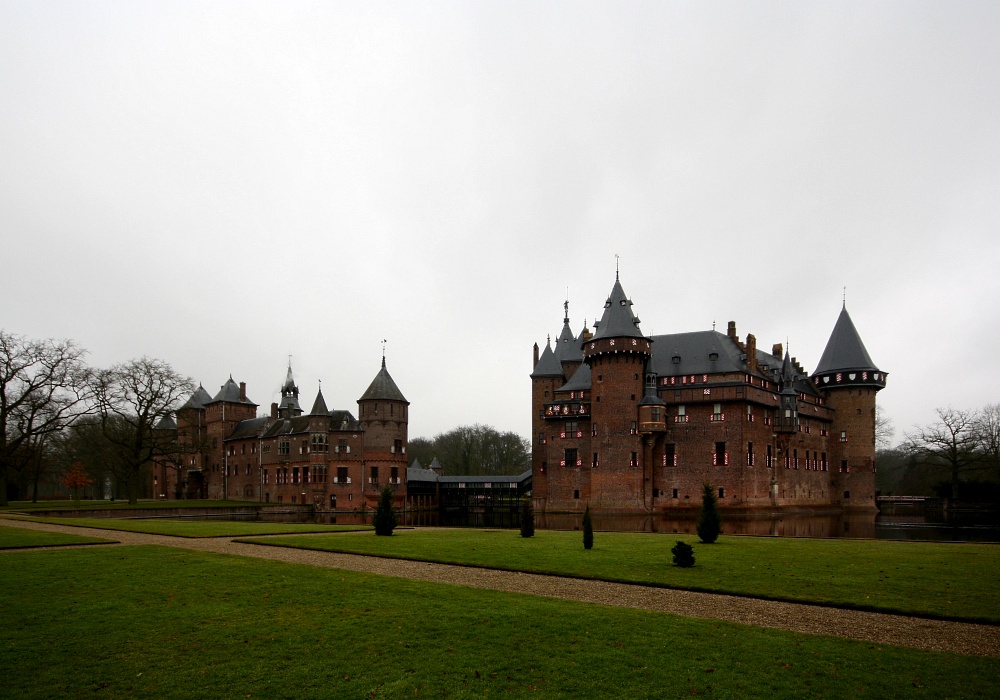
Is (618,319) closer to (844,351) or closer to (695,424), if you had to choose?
(695,424)

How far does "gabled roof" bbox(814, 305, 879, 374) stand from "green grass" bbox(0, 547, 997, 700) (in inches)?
2312

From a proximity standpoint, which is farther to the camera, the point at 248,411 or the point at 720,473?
the point at 248,411

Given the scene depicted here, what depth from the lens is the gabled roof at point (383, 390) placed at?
59250mm

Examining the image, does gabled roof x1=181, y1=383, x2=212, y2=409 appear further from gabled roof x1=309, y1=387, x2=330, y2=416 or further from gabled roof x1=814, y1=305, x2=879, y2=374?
gabled roof x1=814, y1=305, x2=879, y2=374

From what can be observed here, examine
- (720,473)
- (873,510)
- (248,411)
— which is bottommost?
(873,510)

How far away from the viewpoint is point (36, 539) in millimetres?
19297

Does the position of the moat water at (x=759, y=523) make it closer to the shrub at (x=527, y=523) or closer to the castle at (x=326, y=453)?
the castle at (x=326, y=453)

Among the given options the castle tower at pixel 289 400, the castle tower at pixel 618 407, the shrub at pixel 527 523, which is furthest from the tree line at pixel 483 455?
the shrub at pixel 527 523

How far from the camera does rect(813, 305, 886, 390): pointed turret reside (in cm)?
6117

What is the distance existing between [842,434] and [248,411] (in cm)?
5828

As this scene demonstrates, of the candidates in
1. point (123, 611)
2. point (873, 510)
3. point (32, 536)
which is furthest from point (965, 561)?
point (873, 510)

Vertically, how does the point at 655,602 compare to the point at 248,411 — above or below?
below

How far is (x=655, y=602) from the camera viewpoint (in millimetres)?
11664

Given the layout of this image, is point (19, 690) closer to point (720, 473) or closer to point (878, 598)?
point (878, 598)
